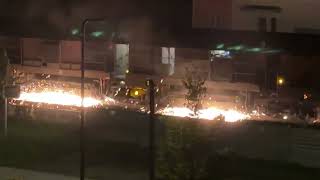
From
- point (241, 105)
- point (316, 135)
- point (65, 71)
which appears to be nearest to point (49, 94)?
point (65, 71)

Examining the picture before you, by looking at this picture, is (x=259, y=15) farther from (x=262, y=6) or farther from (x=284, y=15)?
(x=284, y=15)

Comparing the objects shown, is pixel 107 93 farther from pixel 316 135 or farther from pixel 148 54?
pixel 316 135

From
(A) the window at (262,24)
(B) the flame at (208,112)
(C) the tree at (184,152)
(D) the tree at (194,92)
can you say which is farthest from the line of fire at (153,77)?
(C) the tree at (184,152)

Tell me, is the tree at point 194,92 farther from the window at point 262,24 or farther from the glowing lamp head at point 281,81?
the glowing lamp head at point 281,81

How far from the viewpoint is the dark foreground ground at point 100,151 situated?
1430cm

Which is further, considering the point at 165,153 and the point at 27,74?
the point at 27,74

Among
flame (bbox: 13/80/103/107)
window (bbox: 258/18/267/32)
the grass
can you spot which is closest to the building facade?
window (bbox: 258/18/267/32)

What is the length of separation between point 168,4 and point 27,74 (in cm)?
539

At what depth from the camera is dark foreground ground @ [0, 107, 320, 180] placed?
1430 centimetres

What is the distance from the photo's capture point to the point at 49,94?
69.8 feet

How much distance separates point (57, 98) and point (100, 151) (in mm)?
4870

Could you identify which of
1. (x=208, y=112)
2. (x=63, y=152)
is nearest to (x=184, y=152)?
(x=63, y=152)

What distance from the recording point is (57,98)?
2072 cm

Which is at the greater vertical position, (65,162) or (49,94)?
(49,94)
